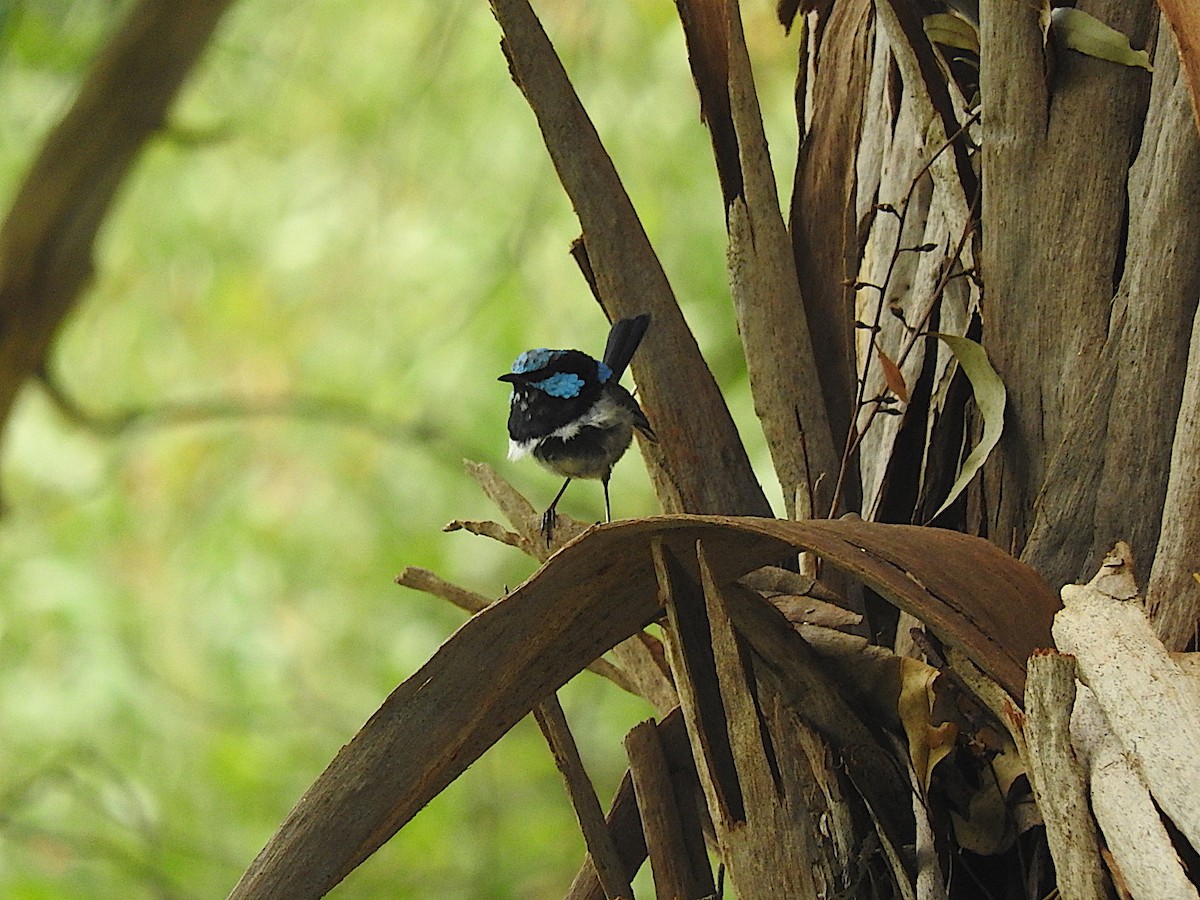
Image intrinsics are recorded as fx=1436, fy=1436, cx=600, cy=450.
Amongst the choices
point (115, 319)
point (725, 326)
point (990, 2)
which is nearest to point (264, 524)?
point (115, 319)

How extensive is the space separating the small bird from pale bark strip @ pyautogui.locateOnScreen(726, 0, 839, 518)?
0.74 meters

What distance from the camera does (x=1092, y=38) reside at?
0.75 meters

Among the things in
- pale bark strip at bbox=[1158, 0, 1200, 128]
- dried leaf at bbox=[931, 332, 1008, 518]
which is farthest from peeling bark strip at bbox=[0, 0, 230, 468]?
pale bark strip at bbox=[1158, 0, 1200, 128]

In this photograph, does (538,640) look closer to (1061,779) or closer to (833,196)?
(1061,779)

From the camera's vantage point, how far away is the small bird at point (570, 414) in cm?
166

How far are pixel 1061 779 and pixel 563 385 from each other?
4.02 feet

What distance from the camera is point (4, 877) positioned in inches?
107

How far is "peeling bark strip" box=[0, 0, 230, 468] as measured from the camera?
2.66 metres

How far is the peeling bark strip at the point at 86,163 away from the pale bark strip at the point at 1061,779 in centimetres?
247

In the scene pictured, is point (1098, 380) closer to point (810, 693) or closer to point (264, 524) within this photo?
point (810, 693)

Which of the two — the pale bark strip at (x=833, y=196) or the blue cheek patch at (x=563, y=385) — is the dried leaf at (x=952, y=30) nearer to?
the pale bark strip at (x=833, y=196)

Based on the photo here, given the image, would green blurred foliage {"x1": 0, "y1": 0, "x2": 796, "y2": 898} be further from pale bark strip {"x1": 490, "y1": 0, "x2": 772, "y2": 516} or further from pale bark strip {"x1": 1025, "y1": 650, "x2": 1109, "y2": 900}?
pale bark strip {"x1": 1025, "y1": 650, "x2": 1109, "y2": 900}

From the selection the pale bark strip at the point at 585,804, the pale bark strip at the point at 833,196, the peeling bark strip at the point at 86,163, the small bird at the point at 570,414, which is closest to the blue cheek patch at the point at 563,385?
the small bird at the point at 570,414

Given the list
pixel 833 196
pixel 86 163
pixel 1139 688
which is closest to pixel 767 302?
pixel 833 196
